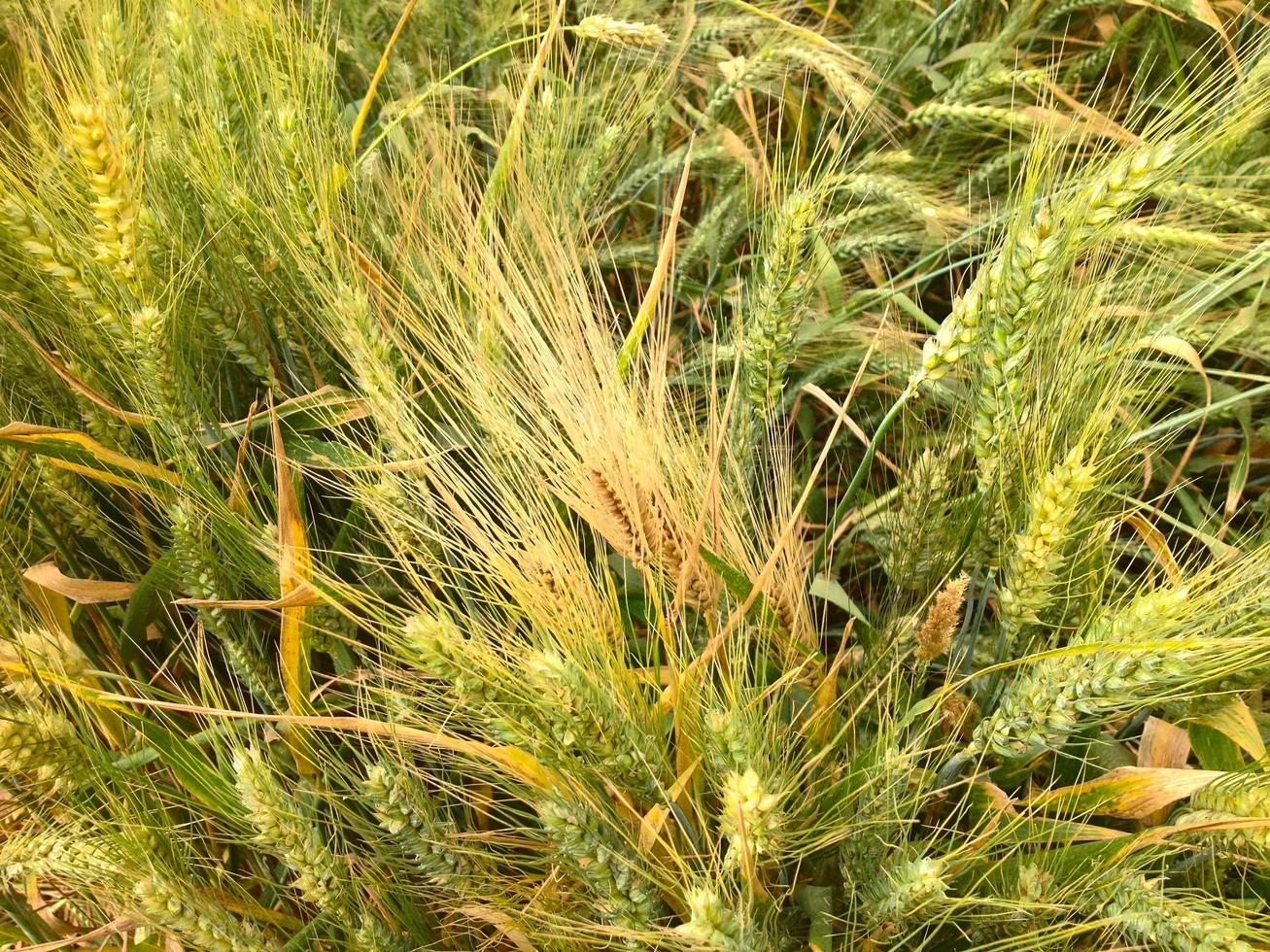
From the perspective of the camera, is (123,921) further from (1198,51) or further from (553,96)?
(1198,51)

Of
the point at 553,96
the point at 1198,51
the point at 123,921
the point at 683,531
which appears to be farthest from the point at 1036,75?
the point at 123,921

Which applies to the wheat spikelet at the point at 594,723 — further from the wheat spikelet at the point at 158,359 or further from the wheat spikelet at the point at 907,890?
the wheat spikelet at the point at 158,359

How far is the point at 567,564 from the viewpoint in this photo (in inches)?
25.5

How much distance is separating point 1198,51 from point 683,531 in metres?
1.07

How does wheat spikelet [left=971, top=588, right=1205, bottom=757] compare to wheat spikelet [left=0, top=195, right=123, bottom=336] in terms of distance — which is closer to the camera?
wheat spikelet [left=971, top=588, right=1205, bottom=757]

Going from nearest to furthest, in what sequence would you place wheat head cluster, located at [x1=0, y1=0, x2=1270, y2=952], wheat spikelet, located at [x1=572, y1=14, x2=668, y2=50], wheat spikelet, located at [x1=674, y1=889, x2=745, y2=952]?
wheat spikelet, located at [x1=674, y1=889, x2=745, y2=952] → wheat head cluster, located at [x1=0, y1=0, x2=1270, y2=952] → wheat spikelet, located at [x1=572, y1=14, x2=668, y2=50]

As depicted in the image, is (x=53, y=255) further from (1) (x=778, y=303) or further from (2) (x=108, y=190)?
(1) (x=778, y=303)

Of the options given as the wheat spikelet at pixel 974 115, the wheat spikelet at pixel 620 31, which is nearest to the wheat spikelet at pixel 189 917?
the wheat spikelet at pixel 620 31

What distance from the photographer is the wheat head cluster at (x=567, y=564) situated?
0.60m

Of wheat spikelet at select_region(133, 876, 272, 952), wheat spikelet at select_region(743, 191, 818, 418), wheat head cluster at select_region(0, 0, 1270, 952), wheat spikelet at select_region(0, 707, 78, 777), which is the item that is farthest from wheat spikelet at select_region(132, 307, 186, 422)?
wheat spikelet at select_region(743, 191, 818, 418)

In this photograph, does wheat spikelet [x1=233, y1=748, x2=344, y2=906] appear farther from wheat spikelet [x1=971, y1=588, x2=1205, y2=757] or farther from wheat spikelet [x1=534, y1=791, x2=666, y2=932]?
wheat spikelet [x1=971, y1=588, x2=1205, y2=757]

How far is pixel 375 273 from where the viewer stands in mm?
887

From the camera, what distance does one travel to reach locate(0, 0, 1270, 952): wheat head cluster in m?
0.60

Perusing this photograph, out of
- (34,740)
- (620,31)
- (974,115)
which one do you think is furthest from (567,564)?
(974,115)
